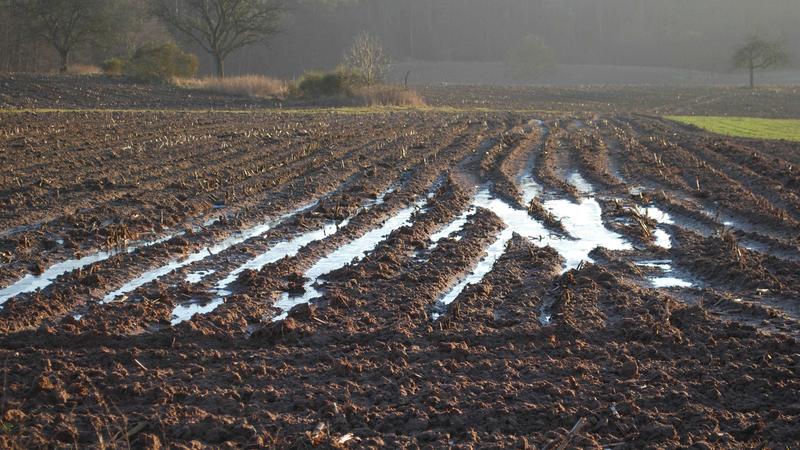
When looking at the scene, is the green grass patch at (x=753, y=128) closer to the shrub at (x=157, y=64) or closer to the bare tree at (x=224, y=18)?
the shrub at (x=157, y=64)

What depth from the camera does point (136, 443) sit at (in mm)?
4453

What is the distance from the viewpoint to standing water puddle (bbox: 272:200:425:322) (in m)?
7.28

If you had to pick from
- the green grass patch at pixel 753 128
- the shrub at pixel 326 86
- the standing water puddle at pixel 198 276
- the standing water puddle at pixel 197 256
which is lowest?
the standing water puddle at pixel 198 276

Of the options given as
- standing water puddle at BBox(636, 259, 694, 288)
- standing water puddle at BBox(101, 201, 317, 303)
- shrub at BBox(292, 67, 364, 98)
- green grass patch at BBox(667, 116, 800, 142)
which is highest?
A: shrub at BBox(292, 67, 364, 98)

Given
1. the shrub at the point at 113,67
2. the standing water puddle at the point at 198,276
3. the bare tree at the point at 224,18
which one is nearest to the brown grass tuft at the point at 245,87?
the shrub at the point at 113,67

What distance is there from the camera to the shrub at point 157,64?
44062mm

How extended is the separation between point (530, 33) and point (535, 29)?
2121 millimetres

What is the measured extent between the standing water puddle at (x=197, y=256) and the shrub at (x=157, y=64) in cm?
3548

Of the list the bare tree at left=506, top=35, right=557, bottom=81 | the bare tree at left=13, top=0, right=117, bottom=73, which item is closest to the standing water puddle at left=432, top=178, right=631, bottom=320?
the bare tree at left=13, top=0, right=117, bottom=73

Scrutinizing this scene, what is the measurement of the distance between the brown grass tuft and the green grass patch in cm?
2086

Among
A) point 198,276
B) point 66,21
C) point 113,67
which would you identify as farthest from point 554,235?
point 66,21

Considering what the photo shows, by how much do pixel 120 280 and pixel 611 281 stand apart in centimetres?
464

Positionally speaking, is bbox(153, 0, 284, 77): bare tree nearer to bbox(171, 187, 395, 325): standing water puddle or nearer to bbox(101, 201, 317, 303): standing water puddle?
bbox(171, 187, 395, 325): standing water puddle

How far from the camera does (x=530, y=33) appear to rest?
102 metres
